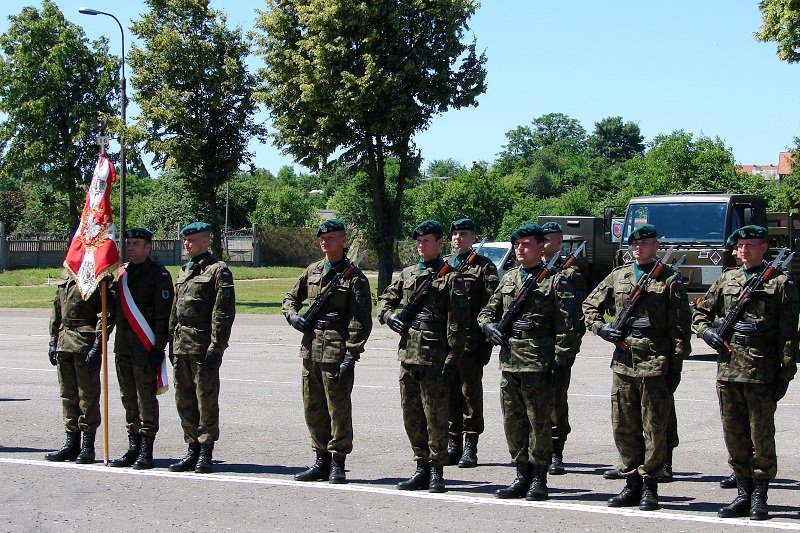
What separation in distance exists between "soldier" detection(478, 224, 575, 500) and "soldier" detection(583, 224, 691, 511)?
0.38 meters

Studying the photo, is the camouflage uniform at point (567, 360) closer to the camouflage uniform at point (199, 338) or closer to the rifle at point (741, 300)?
the rifle at point (741, 300)

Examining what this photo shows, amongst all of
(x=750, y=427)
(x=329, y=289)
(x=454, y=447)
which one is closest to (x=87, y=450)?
(x=329, y=289)

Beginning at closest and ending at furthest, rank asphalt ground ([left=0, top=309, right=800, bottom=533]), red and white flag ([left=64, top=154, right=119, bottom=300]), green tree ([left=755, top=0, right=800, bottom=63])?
asphalt ground ([left=0, top=309, right=800, bottom=533])
red and white flag ([left=64, top=154, right=119, bottom=300])
green tree ([left=755, top=0, right=800, bottom=63])

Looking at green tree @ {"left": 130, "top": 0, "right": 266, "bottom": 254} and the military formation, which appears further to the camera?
green tree @ {"left": 130, "top": 0, "right": 266, "bottom": 254}

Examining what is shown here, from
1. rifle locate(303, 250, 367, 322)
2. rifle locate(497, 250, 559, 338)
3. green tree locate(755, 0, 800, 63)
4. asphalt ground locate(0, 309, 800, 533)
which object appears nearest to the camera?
asphalt ground locate(0, 309, 800, 533)

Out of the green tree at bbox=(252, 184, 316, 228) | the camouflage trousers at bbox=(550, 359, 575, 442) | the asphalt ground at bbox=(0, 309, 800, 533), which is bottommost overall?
the asphalt ground at bbox=(0, 309, 800, 533)

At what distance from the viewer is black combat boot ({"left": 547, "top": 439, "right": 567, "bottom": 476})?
9.14 m

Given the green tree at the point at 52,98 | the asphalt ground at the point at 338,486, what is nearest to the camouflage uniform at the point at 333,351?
the asphalt ground at the point at 338,486

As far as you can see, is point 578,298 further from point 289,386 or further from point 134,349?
point 289,386

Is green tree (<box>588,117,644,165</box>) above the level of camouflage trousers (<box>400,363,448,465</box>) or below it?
above

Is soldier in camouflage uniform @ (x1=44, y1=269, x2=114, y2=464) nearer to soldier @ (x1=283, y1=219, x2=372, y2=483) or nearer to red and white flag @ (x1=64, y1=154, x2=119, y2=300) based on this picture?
red and white flag @ (x1=64, y1=154, x2=119, y2=300)

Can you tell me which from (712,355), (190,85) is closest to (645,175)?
(190,85)

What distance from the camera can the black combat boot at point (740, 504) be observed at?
7.50m

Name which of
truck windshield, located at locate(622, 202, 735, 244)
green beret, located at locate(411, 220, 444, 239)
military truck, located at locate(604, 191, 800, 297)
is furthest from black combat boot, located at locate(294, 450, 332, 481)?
truck windshield, located at locate(622, 202, 735, 244)
